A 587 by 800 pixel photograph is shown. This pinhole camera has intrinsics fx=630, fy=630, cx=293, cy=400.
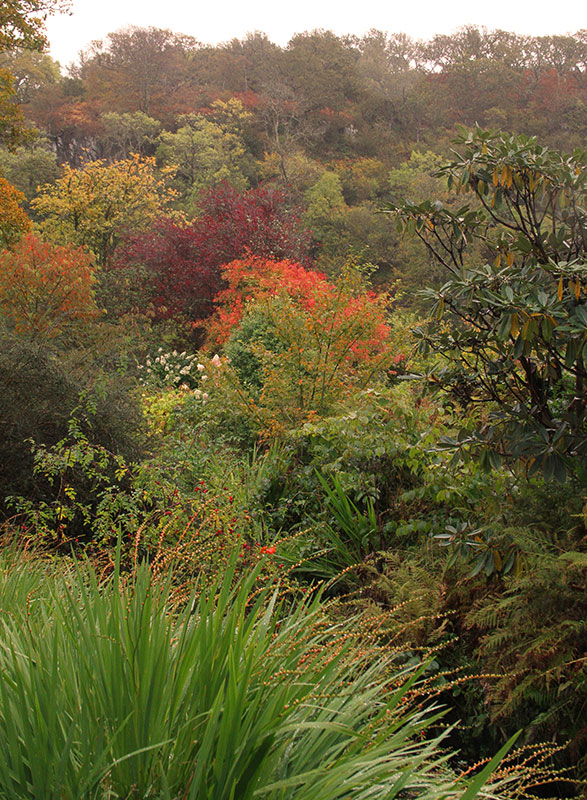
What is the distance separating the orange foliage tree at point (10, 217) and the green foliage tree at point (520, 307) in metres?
9.28

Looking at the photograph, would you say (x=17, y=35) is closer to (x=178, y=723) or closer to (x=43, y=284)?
(x=43, y=284)

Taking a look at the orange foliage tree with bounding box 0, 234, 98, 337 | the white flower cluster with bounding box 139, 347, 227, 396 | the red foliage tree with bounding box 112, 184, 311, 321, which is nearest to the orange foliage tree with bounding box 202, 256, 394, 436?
the white flower cluster with bounding box 139, 347, 227, 396

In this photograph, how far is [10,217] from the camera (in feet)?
35.2

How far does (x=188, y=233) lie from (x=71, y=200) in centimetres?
662

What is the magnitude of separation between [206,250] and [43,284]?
489cm

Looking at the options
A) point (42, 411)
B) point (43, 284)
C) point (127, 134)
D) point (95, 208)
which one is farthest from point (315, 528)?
point (127, 134)

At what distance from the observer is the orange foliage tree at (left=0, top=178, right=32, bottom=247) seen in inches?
420

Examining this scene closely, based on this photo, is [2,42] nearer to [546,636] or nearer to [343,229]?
[546,636]

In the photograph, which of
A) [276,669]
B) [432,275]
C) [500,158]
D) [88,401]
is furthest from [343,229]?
Answer: [276,669]

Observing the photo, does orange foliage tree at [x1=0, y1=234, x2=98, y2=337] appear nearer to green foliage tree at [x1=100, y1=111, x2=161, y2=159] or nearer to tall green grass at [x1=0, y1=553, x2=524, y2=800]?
tall green grass at [x1=0, y1=553, x2=524, y2=800]

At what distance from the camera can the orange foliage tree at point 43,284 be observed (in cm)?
1034

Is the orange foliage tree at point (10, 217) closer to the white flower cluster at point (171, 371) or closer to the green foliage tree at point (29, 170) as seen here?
the white flower cluster at point (171, 371)

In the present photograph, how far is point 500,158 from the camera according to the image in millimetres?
3104

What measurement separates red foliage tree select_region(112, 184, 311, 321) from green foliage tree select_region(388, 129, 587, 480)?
36.4ft
